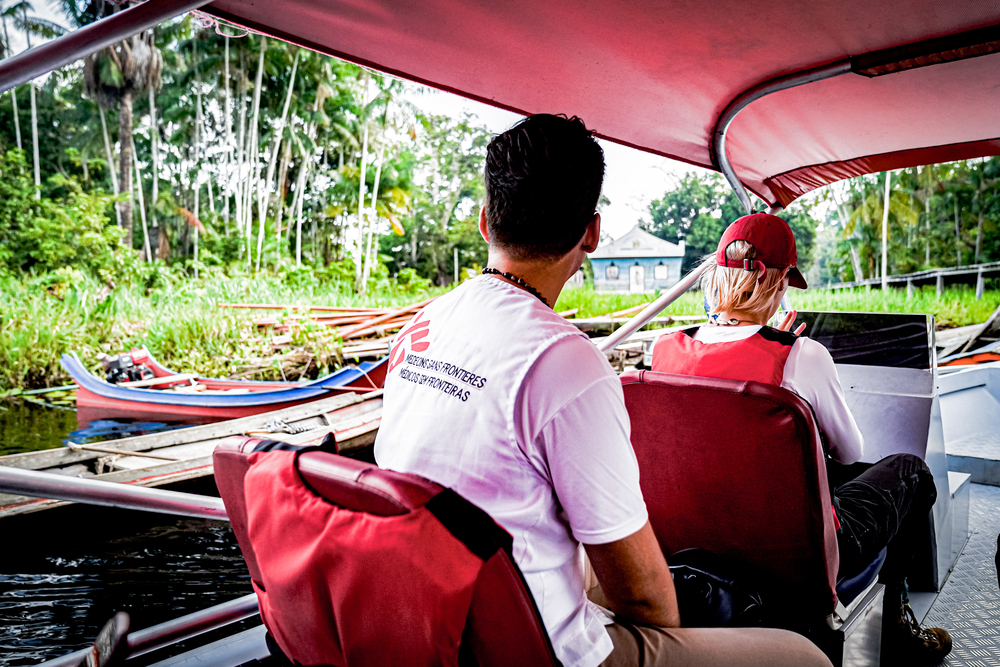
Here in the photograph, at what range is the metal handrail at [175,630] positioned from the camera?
135cm

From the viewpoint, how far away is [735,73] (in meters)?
1.79

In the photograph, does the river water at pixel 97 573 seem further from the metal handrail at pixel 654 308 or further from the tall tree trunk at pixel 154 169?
the tall tree trunk at pixel 154 169

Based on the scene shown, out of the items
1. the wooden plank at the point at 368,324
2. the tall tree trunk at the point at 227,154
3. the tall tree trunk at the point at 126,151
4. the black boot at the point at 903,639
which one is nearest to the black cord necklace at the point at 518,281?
the black boot at the point at 903,639

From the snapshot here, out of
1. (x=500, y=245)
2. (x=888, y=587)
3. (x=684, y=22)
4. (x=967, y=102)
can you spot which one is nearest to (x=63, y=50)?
(x=500, y=245)

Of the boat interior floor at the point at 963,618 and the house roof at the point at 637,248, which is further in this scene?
the house roof at the point at 637,248

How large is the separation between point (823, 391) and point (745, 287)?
335 mm

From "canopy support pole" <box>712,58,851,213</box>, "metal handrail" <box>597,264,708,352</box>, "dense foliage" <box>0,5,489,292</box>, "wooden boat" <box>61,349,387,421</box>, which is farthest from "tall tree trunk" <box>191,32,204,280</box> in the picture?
"canopy support pole" <box>712,58,851,213</box>

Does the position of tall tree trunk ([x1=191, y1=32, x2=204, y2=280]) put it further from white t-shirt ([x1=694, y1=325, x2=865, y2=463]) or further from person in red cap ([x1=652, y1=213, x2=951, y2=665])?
white t-shirt ([x1=694, y1=325, x2=865, y2=463])

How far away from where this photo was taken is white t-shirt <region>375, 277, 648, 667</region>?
76 centimetres

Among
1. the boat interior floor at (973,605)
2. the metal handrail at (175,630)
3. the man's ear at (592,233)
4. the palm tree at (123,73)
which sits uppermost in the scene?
the palm tree at (123,73)

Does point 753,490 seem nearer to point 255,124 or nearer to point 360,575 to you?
point 360,575

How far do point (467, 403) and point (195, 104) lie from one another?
2945cm

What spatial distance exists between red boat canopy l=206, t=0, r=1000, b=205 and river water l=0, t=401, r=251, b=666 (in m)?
4.28

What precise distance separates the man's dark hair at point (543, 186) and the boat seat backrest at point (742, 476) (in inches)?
20.5
